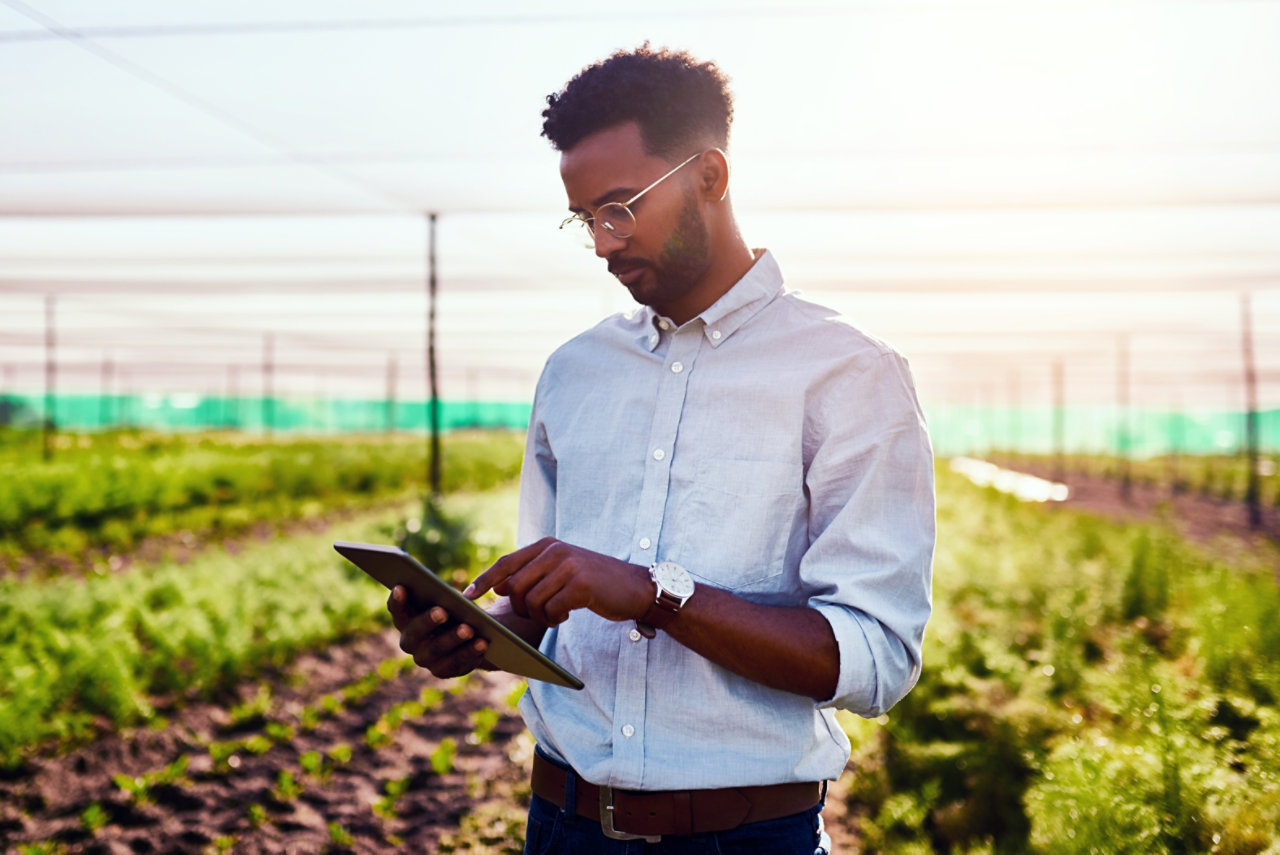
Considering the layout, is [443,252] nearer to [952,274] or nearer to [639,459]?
[952,274]

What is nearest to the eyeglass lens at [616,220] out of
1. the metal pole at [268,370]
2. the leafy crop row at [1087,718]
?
the leafy crop row at [1087,718]

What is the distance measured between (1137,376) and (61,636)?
2337 cm

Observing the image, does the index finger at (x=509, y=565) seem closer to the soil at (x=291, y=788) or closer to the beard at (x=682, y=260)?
the beard at (x=682, y=260)

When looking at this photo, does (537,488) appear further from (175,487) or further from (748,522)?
(175,487)

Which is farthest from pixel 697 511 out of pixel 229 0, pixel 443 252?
pixel 443 252

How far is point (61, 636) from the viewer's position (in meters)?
4.43

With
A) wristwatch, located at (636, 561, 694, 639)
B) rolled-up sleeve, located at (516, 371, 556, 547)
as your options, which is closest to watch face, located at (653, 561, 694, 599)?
wristwatch, located at (636, 561, 694, 639)

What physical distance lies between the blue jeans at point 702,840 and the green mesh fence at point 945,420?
17336 millimetres

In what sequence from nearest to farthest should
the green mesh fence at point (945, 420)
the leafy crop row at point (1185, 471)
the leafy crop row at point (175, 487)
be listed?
the leafy crop row at point (175, 487) < the leafy crop row at point (1185, 471) < the green mesh fence at point (945, 420)

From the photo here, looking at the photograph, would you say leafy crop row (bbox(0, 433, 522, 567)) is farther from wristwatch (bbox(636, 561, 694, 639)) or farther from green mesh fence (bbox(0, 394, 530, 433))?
green mesh fence (bbox(0, 394, 530, 433))

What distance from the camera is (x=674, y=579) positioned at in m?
1.21

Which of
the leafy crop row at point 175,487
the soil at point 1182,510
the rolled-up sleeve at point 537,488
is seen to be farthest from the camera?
the soil at point 1182,510

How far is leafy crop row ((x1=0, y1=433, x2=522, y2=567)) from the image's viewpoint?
9273mm

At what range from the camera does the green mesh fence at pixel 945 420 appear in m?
28.1
